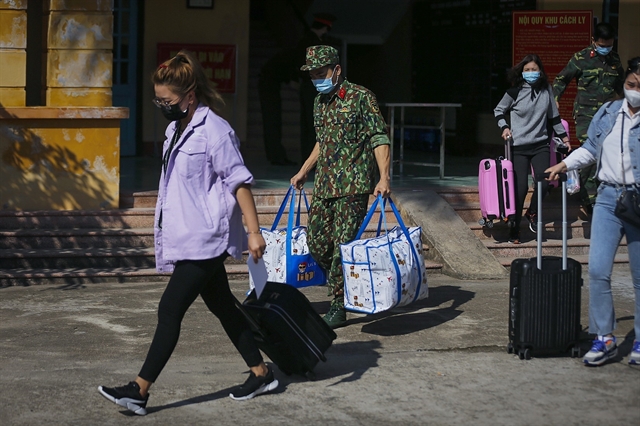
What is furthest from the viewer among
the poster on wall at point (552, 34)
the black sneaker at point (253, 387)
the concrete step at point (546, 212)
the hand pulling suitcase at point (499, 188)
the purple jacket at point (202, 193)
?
the poster on wall at point (552, 34)

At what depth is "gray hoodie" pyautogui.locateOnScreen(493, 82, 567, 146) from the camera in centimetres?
951

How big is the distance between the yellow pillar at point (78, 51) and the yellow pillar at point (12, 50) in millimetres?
265

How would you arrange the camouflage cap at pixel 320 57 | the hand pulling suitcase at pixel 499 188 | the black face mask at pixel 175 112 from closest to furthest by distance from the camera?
A: 1. the black face mask at pixel 175 112
2. the camouflage cap at pixel 320 57
3. the hand pulling suitcase at pixel 499 188

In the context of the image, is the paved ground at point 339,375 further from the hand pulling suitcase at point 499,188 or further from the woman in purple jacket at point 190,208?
the hand pulling suitcase at point 499,188

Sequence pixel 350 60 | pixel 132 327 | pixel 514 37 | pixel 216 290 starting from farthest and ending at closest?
pixel 350 60
pixel 514 37
pixel 132 327
pixel 216 290

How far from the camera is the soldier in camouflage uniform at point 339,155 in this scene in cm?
696

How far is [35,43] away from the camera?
42.0ft

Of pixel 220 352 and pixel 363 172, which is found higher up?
pixel 363 172

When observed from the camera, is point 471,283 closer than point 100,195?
Yes

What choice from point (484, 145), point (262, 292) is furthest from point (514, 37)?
point (262, 292)

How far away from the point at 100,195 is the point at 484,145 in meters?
7.11

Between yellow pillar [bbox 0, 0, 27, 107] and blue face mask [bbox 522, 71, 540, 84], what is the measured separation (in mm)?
4618

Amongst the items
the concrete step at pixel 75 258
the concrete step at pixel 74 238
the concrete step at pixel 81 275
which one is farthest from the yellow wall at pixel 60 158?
the concrete step at pixel 81 275

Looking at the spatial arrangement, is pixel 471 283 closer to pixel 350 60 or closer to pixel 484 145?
pixel 484 145
